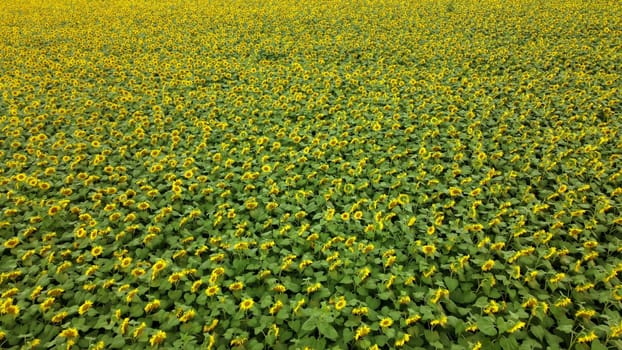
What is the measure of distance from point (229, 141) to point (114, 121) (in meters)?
2.38

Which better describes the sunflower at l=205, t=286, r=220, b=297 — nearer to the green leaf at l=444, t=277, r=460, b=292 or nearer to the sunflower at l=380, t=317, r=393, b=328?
the sunflower at l=380, t=317, r=393, b=328

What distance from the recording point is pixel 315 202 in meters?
4.41

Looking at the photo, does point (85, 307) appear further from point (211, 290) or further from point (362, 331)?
point (362, 331)

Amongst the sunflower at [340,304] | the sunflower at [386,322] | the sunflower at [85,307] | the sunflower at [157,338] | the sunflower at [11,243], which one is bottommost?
the sunflower at [386,322]

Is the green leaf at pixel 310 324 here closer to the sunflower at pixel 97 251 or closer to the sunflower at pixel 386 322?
the sunflower at pixel 386 322

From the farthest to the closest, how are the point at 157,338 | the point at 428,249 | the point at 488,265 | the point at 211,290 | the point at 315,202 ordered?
the point at 315,202, the point at 428,249, the point at 488,265, the point at 211,290, the point at 157,338

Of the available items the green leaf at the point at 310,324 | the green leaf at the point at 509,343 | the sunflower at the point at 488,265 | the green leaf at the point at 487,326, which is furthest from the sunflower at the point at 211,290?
the sunflower at the point at 488,265

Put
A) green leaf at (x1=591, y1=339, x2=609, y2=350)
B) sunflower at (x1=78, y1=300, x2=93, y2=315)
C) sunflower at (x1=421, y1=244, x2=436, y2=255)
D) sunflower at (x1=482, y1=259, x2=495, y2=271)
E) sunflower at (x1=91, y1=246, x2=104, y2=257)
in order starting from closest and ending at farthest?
green leaf at (x1=591, y1=339, x2=609, y2=350) < sunflower at (x1=78, y1=300, x2=93, y2=315) < sunflower at (x1=482, y1=259, x2=495, y2=271) < sunflower at (x1=421, y1=244, x2=436, y2=255) < sunflower at (x1=91, y1=246, x2=104, y2=257)

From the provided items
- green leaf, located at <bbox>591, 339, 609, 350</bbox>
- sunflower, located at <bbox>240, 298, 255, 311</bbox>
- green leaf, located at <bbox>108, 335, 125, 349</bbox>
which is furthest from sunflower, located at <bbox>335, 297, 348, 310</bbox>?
green leaf, located at <bbox>591, 339, 609, 350</bbox>

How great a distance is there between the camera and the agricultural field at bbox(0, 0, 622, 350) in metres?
2.96

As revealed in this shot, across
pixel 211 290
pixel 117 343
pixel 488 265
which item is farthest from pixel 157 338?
pixel 488 265

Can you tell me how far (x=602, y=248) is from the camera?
Result: 360 centimetres

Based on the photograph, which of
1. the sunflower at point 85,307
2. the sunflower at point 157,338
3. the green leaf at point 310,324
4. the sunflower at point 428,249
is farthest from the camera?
the sunflower at point 428,249

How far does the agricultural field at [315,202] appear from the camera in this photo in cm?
296
